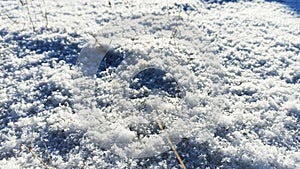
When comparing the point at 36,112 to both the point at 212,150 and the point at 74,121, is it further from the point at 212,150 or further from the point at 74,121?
the point at 212,150

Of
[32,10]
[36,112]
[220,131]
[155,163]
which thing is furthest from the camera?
[32,10]

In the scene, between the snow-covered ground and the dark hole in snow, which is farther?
the dark hole in snow

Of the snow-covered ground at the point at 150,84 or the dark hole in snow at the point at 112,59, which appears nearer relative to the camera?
the snow-covered ground at the point at 150,84

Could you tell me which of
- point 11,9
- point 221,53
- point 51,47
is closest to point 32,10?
point 11,9

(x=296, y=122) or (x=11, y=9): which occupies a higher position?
(x=11, y=9)

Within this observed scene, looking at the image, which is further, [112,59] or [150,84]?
[112,59]

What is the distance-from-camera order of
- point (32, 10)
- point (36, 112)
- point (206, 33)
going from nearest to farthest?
point (36, 112) → point (206, 33) → point (32, 10)

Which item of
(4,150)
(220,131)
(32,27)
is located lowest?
(4,150)

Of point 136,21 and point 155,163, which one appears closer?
point 155,163
